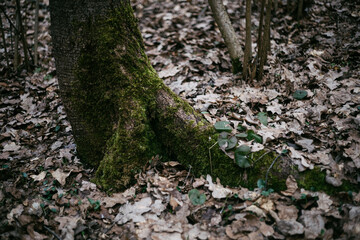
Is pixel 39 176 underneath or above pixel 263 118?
underneath

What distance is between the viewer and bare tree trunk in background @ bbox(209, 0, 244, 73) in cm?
364

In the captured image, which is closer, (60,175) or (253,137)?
(253,137)

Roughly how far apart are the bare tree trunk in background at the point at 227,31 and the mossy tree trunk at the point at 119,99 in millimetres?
1675

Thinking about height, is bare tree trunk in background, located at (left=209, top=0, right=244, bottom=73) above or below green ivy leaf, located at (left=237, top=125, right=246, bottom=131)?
above

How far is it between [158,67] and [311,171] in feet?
9.93

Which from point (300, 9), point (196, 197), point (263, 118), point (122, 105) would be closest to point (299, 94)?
point (263, 118)

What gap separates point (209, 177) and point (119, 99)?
1.20 metres

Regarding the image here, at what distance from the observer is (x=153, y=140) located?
2.61 m

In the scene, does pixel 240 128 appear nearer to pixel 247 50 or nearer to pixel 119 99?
pixel 119 99

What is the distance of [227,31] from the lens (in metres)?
3.73

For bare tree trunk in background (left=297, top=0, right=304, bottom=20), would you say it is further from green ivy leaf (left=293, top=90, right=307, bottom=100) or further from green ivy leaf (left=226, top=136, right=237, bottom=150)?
green ivy leaf (left=226, top=136, right=237, bottom=150)

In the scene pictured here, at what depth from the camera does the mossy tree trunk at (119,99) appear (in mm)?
2283

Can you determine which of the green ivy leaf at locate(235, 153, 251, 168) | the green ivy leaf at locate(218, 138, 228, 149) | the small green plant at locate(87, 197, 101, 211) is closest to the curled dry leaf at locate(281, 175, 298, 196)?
the green ivy leaf at locate(235, 153, 251, 168)

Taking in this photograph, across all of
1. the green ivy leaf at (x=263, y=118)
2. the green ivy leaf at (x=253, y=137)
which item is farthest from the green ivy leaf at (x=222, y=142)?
the green ivy leaf at (x=263, y=118)
